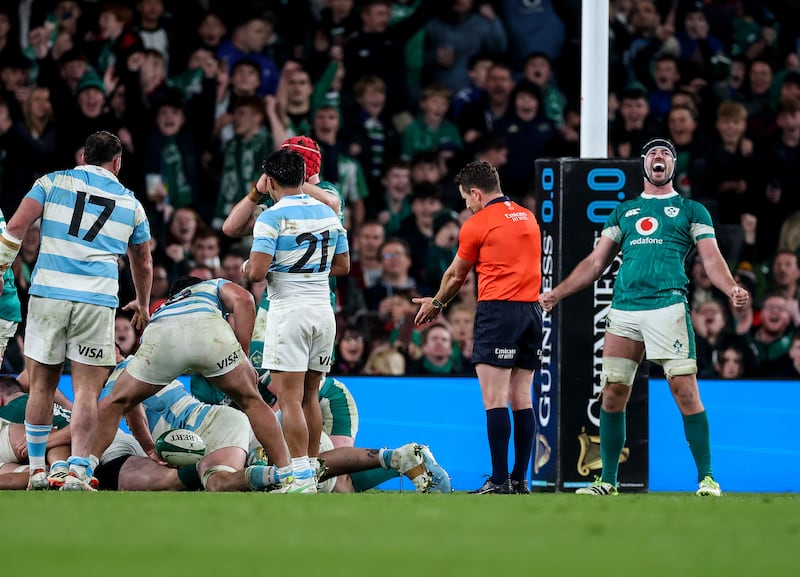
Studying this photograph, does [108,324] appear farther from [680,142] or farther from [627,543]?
[680,142]

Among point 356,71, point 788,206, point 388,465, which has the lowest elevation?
point 388,465

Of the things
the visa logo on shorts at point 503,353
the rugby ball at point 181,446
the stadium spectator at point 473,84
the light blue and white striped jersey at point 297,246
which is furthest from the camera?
the stadium spectator at point 473,84

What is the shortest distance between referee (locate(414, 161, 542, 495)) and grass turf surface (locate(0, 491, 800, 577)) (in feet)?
5.02

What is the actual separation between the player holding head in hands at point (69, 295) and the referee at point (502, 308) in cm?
206

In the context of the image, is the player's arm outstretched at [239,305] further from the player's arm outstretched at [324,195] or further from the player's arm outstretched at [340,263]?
the player's arm outstretched at [324,195]

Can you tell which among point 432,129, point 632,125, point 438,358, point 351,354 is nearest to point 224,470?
point 351,354

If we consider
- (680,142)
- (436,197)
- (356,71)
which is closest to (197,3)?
(356,71)

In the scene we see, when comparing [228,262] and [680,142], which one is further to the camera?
[680,142]

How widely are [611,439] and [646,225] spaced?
1.28m

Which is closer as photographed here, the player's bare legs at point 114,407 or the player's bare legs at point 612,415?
the player's bare legs at point 114,407

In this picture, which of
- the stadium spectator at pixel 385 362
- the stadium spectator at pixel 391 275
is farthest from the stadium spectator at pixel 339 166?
the stadium spectator at pixel 385 362

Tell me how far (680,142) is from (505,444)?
21.1 ft

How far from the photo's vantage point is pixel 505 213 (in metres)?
7.84

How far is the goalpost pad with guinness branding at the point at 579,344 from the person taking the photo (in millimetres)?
8531
